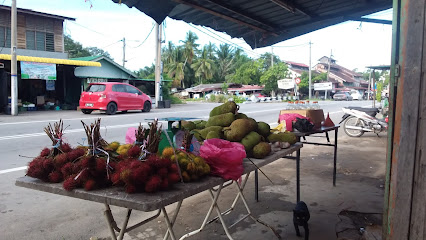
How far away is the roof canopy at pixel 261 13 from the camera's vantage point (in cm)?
364

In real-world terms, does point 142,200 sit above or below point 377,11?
below

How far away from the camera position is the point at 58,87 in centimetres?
2073

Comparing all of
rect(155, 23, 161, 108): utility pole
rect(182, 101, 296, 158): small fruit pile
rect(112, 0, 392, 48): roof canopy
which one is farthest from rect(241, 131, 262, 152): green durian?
rect(155, 23, 161, 108): utility pole

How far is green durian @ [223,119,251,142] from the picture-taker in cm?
264

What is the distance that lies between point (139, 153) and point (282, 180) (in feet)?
11.3

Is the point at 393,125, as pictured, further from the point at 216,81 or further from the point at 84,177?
the point at 216,81

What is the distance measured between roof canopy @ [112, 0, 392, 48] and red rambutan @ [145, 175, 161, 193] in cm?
219

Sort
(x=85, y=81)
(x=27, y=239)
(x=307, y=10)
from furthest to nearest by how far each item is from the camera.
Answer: (x=85, y=81) < (x=307, y=10) < (x=27, y=239)

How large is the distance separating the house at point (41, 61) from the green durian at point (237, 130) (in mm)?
16796

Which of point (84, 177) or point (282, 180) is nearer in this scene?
point (84, 177)

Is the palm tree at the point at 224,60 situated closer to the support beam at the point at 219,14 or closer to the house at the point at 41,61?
the house at the point at 41,61

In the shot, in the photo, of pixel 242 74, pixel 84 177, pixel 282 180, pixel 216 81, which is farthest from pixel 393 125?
pixel 216 81

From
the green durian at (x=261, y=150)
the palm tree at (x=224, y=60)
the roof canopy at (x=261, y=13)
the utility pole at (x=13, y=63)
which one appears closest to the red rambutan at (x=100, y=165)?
the green durian at (x=261, y=150)

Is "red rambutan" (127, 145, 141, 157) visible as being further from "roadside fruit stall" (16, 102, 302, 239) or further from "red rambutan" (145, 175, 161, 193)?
"red rambutan" (145, 175, 161, 193)
